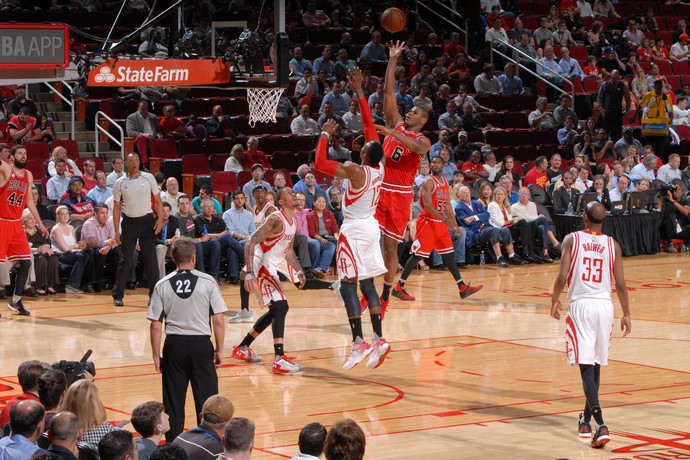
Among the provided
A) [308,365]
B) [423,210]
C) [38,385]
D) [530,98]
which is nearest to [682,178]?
[530,98]

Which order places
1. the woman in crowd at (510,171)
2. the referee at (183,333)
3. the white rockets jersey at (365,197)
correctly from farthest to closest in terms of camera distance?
the woman in crowd at (510,171), the white rockets jersey at (365,197), the referee at (183,333)

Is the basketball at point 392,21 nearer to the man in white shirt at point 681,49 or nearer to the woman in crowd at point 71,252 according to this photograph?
the woman in crowd at point 71,252

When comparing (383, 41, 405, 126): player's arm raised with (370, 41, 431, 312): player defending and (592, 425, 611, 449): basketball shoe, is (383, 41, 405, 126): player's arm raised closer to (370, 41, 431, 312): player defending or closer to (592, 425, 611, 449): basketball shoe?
(370, 41, 431, 312): player defending

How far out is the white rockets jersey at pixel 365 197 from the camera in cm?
1078

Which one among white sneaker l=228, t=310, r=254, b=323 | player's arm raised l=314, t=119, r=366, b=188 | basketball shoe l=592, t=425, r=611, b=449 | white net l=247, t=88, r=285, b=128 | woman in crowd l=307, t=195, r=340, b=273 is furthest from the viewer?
woman in crowd l=307, t=195, r=340, b=273

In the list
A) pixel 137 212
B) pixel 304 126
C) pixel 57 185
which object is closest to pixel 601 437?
pixel 137 212

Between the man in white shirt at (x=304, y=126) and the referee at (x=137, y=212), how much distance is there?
697 cm

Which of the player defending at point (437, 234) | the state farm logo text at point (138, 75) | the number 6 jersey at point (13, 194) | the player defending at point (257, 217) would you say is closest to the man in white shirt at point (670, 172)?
the player defending at point (437, 234)

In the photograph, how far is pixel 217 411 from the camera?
6.75 meters

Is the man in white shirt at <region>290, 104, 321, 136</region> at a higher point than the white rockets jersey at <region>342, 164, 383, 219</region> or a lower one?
higher

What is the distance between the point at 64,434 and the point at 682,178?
18334 millimetres

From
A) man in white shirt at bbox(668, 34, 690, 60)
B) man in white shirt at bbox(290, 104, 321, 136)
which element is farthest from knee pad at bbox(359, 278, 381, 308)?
man in white shirt at bbox(668, 34, 690, 60)

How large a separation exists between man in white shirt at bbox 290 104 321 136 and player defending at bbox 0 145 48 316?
7753 millimetres

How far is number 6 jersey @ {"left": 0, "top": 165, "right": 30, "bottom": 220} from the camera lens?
539 inches
